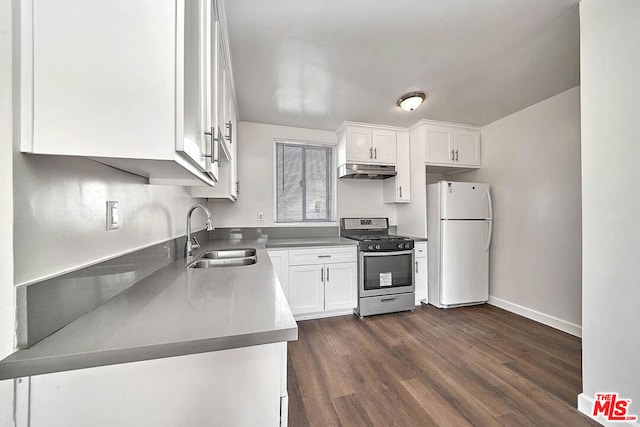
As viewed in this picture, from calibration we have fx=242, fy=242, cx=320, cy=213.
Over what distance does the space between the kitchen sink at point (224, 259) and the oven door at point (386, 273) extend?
1.30 metres

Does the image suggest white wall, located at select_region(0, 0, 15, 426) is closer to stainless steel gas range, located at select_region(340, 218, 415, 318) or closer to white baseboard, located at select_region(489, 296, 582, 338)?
stainless steel gas range, located at select_region(340, 218, 415, 318)

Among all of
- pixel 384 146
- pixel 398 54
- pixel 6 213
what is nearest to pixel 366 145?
pixel 384 146

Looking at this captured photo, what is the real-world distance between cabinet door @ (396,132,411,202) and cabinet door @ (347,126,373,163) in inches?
17.3

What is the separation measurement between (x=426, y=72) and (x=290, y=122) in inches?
65.2

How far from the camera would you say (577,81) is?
2.18 m

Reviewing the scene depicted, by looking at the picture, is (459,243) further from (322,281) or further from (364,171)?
(322,281)

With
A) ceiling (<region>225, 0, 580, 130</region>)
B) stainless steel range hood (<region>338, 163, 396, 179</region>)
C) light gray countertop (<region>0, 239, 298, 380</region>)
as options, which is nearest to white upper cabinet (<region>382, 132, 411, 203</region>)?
stainless steel range hood (<region>338, 163, 396, 179</region>)

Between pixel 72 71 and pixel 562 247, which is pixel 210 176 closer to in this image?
pixel 72 71

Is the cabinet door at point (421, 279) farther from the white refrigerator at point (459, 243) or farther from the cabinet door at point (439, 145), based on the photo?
the cabinet door at point (439, 145)

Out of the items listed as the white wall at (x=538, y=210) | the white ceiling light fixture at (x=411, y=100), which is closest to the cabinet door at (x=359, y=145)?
the white ceiling light fixture at (x=411, y=100)

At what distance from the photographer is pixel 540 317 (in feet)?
8.42

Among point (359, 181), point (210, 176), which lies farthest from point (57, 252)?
point (359, 181)

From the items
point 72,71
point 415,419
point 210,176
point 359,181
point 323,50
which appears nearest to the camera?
point 72,71

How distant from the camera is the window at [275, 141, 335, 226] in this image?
3.24 metres
